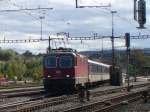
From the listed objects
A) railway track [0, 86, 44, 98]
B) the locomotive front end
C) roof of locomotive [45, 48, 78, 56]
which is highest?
roof of locomotive [45, 48, 78, 56]

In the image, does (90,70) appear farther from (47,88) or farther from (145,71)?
(145,71)

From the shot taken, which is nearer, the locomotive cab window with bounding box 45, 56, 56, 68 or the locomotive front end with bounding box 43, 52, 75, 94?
the locomotive front end with bounding box 43, 52, 75, 94

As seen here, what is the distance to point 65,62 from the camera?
41.4 m

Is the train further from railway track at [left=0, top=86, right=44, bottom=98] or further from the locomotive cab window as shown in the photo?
railway track at [left=0, top=86, right=44, bottom=98]

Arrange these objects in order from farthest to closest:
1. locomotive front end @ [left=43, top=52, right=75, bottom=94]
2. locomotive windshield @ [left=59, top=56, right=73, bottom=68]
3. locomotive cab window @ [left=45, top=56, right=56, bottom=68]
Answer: locomotive cab window @ [left=45, top=56, right=56, bottom=68], locomotive windshield @ [left=59, top=56, right=73, bottom=68], locomotive front end @ [left=43, top=52, right=75, bottom=94]

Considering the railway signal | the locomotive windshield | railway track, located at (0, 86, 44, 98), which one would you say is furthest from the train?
the railway signal

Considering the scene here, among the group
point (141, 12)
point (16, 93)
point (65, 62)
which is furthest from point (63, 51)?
point (141, 12)

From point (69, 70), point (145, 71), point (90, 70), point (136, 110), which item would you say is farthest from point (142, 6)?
point (145, 71)

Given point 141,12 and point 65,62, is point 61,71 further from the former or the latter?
point 141,12

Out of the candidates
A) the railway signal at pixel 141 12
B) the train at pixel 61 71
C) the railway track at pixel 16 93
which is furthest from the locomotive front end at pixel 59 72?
the railway signal at pixel 141 12

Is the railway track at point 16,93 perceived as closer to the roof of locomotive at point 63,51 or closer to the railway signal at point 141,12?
the roof of locomotive at point 63,51

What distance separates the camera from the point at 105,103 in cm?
3084

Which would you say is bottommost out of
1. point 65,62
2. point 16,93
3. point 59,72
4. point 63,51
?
point 16,93

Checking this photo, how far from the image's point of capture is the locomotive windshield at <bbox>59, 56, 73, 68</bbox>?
41250mm
